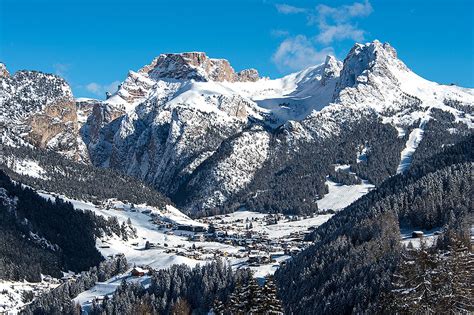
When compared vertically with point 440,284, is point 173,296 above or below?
below

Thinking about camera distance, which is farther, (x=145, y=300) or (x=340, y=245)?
(x=340, y=245)

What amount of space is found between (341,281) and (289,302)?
1512 centimetres

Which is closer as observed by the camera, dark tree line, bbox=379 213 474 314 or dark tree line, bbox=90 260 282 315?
dark tree line, bbox=379 213 474 314

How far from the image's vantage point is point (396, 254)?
554 feet

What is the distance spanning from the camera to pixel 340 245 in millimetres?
197875

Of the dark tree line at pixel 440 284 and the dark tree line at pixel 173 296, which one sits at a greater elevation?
the dark tree line at pixel 440 284

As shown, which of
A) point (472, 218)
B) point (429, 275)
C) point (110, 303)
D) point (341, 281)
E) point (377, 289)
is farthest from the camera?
point (472, 218)

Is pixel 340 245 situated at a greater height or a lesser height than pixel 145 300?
greater

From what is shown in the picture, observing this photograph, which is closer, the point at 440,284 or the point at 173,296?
the point at 440,284

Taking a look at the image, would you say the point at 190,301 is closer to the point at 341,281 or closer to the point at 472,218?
the point at 341,281

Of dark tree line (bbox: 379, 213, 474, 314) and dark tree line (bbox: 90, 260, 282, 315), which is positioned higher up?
dark tree line (bbox: 379, 213, 474, 314)

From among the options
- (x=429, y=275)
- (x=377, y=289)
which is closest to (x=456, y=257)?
(x=429, y=275)

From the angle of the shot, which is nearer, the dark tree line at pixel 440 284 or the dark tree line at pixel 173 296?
the dark tree line at pixel 440 284

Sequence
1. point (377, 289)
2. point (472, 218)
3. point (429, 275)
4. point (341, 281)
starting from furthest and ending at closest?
point (472, 218) < point (341, 281) < point (377, 289) < point (429, 275)
